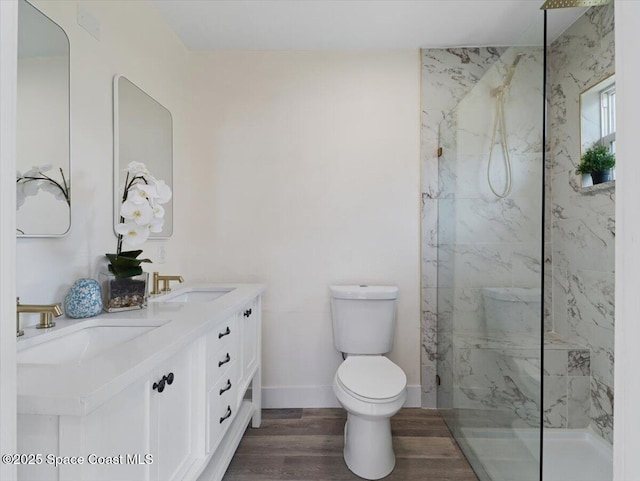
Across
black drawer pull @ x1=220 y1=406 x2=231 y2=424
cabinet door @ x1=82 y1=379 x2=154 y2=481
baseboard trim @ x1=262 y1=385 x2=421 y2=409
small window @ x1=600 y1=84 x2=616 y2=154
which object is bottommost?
baseboard trim @ x1=262 y1=385 x2=421 y2=409

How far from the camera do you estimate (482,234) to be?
1694 mm

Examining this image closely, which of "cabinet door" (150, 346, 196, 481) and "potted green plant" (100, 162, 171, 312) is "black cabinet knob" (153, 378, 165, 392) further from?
"potted green plant" (100, 162, 171, 312)

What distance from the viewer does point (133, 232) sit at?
51.3 inches

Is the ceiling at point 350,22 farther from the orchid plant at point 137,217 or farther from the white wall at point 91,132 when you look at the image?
the orchid plant at point 137,217

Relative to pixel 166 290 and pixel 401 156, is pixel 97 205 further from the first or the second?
pixel 401 156

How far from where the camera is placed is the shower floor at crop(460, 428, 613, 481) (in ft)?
4.30

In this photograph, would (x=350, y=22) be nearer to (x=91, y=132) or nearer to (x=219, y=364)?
(x=91, y=132)

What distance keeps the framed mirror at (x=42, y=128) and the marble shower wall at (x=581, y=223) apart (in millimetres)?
2399

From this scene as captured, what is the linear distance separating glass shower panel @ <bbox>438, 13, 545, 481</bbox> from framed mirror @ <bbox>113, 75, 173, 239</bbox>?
4.70 ft

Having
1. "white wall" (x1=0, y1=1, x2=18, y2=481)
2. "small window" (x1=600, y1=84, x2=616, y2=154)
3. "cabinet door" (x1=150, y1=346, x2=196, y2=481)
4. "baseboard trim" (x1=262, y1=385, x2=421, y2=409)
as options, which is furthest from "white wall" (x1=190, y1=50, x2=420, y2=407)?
"white wall" (x1=0, y1=1, x2=18, y2=481)

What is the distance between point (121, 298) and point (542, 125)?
1671 mm

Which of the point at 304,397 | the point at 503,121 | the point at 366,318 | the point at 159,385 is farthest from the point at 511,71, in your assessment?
the point at 304,397

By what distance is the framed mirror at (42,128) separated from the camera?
106cm

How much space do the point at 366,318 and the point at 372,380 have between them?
0.43m
